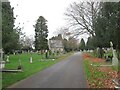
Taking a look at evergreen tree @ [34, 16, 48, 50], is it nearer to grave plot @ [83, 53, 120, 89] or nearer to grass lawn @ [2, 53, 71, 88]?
grass lawn @ [2, 53, 71, 88]

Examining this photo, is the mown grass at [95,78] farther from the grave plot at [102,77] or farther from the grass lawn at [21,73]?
the grass lawn at [21,73]

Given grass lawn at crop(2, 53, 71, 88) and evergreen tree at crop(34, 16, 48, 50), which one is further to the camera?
evergreen tree at crop(34, 16, 48, 50)

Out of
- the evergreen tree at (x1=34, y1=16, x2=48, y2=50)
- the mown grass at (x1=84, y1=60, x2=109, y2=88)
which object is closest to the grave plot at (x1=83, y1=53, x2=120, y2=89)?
the mown grass at (x1=84, y1=60, x2=109, y2=88)

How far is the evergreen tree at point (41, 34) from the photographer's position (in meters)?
99.1

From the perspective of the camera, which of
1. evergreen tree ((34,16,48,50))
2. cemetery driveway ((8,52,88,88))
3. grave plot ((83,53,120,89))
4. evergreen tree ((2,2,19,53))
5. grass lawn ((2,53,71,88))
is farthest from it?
evergreen tree ((34,16,48,50))

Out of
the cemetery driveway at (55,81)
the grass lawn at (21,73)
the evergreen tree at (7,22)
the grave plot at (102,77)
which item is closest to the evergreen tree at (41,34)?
the grass lawn at (21,73)

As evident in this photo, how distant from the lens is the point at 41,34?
3986 inches

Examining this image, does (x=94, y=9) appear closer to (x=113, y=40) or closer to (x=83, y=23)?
(x=83, y=23)

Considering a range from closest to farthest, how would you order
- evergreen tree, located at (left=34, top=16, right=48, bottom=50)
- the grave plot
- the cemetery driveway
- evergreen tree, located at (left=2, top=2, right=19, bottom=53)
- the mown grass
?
the grave plot → the mown grass → the cemetery driveway → evergreen tree, located at (left=2, top=2, right=19, bottom=53) → evergreen tree, located at (left=34, top=16, right=48, bottom=50)

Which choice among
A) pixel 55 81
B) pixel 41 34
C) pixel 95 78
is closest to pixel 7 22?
pixel 55 81

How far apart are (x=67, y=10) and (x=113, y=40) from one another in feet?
98.9

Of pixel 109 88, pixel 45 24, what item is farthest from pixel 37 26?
pixel 109 88

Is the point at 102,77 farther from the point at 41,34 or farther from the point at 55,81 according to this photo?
the point at 41,34

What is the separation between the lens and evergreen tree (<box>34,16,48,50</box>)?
325ft
